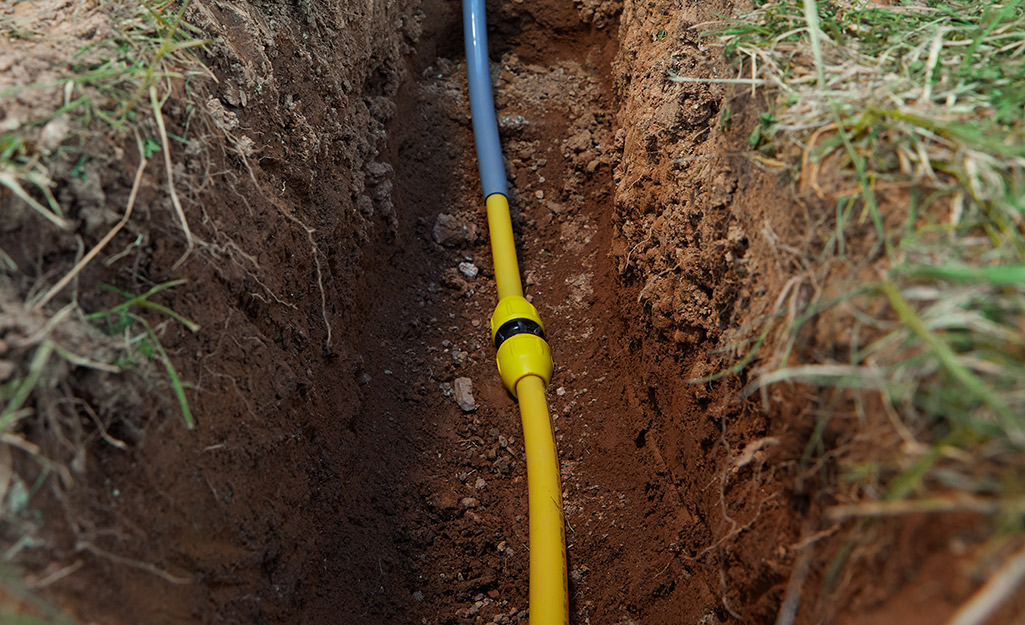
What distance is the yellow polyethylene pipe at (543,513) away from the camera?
5.43ft

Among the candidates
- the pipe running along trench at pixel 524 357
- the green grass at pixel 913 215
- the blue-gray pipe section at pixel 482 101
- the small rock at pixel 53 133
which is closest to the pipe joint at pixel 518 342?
the pipe running along trench at pixel 524 357

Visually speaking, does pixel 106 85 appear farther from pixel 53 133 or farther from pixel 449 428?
pixel 449 428

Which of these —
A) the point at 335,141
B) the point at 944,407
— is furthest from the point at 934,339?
the point at 335,141

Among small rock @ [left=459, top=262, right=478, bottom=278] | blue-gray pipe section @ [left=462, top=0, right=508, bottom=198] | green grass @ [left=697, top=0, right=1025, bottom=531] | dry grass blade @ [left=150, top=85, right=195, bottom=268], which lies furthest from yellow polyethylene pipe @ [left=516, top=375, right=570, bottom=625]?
dry grass blade @ [left=150, top=85, right=195, bottom=268]

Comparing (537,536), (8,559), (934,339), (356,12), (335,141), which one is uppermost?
(356,12)

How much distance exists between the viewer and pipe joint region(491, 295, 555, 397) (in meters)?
2.07

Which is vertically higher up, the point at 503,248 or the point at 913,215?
the point at 913,215

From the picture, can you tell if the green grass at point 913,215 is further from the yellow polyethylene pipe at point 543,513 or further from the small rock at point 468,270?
the small rock at point 468,270

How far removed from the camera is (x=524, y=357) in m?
2.07

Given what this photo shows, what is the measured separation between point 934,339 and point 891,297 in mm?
106

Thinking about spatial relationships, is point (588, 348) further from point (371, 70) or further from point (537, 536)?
point (371, 70)

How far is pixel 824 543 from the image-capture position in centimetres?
114

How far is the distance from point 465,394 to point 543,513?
0.54 metres

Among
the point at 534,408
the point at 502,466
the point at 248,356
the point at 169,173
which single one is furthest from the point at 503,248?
the point at 169,173
